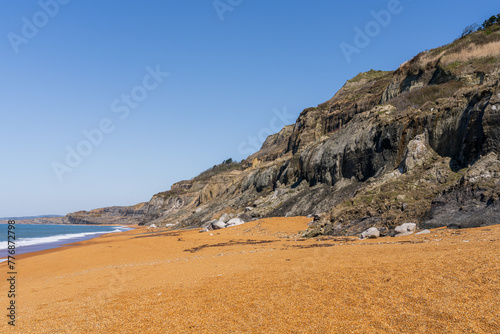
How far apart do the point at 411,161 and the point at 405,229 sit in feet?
27.7

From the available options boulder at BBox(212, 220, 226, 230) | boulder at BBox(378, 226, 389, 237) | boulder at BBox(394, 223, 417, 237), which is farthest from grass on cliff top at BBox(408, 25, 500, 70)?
boulder at BBox(212, 220, 226, 230)

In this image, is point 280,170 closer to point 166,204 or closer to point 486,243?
point 486,243

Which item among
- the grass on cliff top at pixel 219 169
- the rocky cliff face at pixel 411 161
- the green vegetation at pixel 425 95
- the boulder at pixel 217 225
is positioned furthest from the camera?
the grass on cliff top at pixel 219 169

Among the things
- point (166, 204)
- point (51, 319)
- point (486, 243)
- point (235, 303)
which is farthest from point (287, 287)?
point (166, 204)

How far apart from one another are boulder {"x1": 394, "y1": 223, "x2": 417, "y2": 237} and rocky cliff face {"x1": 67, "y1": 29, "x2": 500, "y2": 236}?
2.53 ft

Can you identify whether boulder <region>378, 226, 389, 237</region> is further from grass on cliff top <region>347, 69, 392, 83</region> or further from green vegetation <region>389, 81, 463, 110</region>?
grass on cliff top <region>347, 69, 392, 83</region>

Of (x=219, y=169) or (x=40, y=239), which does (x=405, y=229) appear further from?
(x=219, y=169)

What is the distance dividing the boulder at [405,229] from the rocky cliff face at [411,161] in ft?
2.53

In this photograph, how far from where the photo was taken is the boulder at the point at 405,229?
13.2 metres

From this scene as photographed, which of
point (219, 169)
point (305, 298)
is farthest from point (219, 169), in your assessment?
point (305, 298)

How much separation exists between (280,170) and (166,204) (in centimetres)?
6170

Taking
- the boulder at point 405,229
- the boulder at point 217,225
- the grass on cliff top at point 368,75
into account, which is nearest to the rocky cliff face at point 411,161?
the boulder at point 405,229

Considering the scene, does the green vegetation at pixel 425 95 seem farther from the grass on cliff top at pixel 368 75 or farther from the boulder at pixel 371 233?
the grass on cliff top at pixel 368 75

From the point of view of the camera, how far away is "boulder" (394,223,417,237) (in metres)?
13.2
